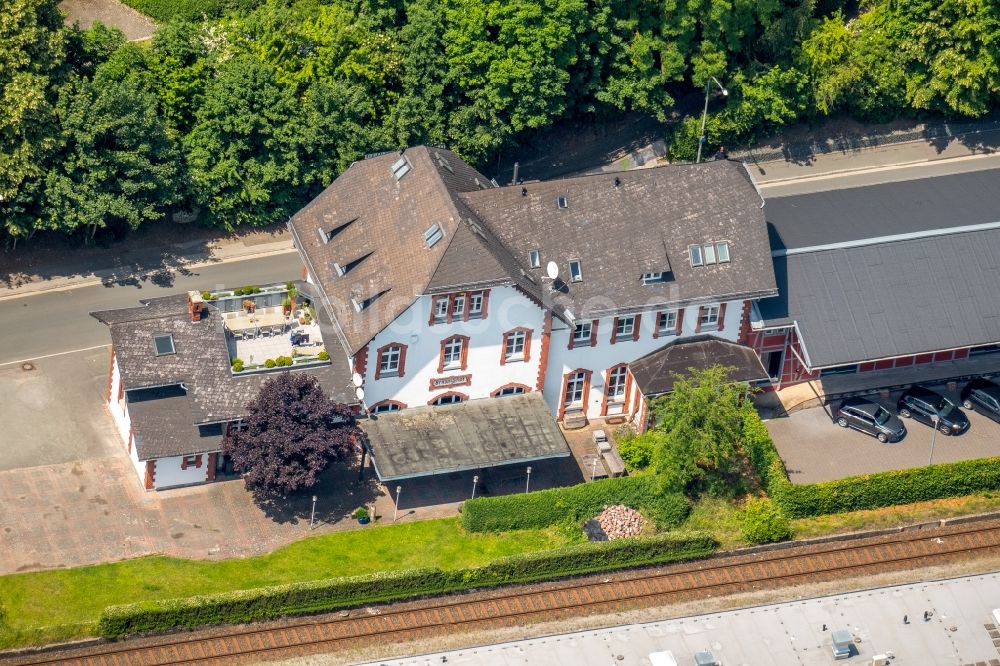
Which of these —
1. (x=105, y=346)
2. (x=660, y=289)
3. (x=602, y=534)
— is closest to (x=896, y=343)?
(x=660, y=289)

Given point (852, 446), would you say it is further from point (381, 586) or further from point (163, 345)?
point (163, 345)

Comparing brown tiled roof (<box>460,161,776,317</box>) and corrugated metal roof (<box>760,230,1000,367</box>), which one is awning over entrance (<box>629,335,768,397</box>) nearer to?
corrugated metal roof (<box>760,230,1000,367</box>)

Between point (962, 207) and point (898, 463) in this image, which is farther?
point (962, 207)

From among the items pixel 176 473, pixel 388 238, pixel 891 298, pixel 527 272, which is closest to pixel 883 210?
pixel 891 298

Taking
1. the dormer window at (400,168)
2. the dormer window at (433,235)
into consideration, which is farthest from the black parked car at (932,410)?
the dormer window at (400,168)

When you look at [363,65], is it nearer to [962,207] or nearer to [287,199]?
[287,199]

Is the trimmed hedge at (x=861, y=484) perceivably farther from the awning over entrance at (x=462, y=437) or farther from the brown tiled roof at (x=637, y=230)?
the awning over entrance at (x=462, y=437)
